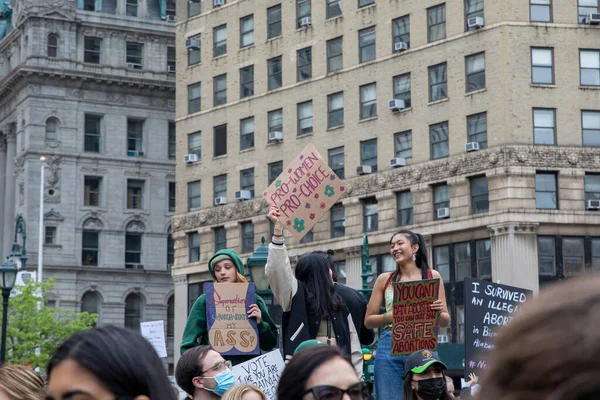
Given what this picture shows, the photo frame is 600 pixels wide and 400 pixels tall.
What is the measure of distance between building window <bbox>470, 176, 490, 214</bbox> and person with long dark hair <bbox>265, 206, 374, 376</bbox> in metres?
39.4

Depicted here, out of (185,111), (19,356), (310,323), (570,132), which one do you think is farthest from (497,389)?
(185,111)

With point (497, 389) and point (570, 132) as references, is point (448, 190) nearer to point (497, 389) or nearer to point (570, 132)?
point (570, 132)

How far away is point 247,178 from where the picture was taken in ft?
198

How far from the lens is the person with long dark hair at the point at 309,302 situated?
9766mm

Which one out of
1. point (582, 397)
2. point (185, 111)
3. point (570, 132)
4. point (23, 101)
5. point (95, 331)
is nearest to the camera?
point (582, 397)

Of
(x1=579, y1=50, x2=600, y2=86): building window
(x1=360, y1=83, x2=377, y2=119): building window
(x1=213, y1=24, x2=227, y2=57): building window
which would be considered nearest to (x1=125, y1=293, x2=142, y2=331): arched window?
(x1=213, y1=24, x2=227, y2=57): building window

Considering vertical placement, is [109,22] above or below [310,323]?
above

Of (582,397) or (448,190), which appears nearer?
(582,397)

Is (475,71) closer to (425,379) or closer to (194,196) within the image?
(194,196)

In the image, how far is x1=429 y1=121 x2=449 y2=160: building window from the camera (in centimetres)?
5053

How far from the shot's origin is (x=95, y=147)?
258 ft

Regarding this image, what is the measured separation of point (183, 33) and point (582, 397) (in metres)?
64.2

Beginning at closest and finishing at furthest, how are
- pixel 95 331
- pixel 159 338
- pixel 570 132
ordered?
pixel 95 331
pixel 159 338
pixel 570 132

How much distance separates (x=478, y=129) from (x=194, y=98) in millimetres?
18765
